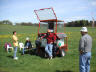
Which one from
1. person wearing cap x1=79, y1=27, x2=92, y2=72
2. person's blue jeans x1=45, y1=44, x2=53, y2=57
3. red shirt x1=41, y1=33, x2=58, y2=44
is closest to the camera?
person wearing cap x1=79, y1=27, x2=92, y2=72

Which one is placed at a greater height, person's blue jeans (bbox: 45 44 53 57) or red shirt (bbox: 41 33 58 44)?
red shirt (bbox: 41 33 58 44)

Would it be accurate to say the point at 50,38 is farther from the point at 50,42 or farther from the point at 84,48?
the point at 84,48

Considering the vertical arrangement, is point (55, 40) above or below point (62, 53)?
above

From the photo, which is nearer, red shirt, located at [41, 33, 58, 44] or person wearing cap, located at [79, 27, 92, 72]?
person wearing cap, located at [79, 27, 92, 72]

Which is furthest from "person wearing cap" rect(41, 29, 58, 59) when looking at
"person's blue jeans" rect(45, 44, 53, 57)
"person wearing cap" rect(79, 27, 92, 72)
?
"person wearing cap" rect(79, 27, 92, 72)

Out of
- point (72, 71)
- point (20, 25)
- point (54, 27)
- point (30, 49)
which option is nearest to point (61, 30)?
point (54, 27)

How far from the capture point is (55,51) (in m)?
9.94

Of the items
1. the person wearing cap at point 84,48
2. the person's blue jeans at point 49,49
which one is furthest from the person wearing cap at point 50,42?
the person wearing cap at point 84,48

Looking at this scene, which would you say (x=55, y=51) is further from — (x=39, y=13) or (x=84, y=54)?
(x=84, y=54)

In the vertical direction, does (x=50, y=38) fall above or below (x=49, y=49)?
above

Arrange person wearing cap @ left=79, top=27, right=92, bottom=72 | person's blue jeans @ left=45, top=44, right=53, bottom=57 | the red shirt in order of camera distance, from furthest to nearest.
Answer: the red shirt, person's blue jeans @ left=45, top=44, right=53, bottom=57, person wearing cap @ left=79, top=27, right=92, bottom=72

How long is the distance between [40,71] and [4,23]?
191 feet

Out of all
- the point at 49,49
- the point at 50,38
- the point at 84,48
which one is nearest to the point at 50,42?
the point at 50,38

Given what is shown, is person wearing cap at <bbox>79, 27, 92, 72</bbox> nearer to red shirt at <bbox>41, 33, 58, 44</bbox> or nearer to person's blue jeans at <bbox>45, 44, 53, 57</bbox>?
person's blue jeans at <bbox>45, 44, 53, 57</bbox>
